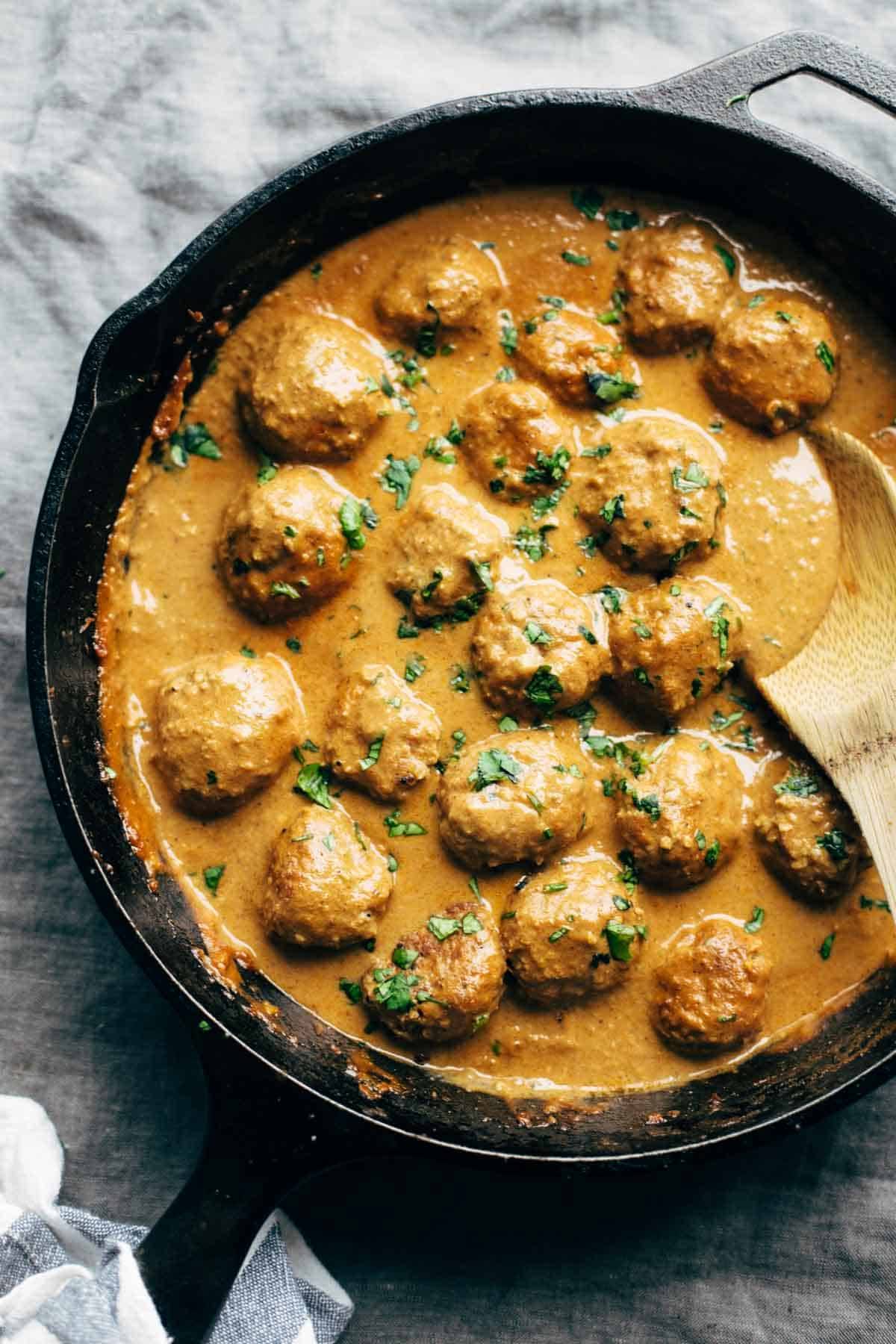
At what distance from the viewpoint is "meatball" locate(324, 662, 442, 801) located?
11.1 ft

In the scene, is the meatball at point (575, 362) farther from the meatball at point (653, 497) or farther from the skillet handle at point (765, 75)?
the skillet handle at point (765, 75)

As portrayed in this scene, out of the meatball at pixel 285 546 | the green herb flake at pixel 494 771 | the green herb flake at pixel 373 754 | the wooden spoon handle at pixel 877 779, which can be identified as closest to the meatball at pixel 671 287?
the meatball at pixel 285 546

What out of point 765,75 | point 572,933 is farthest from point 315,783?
point 765,75

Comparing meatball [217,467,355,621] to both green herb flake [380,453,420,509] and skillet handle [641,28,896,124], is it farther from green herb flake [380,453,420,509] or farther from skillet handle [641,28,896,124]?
skillet handle [641,28,896,124]

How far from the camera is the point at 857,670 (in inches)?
132

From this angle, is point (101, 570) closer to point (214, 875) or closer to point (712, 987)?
point (214, 875)

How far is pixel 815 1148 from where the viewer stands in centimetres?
370

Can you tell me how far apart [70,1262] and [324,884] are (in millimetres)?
1426

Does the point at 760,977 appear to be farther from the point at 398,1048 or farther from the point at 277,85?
the point at 277,85

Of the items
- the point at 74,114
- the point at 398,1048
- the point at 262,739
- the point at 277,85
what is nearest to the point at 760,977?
the point at 398,1048

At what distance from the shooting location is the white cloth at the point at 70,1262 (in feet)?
10.9

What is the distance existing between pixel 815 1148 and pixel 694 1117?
1.71 feet

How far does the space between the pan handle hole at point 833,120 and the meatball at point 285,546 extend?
2017 mm

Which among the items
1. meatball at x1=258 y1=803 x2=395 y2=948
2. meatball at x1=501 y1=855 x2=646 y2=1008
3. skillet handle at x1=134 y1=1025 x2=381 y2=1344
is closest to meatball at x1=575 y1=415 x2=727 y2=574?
meatball at x1=501 y1=855 x2=646 y2=1008
